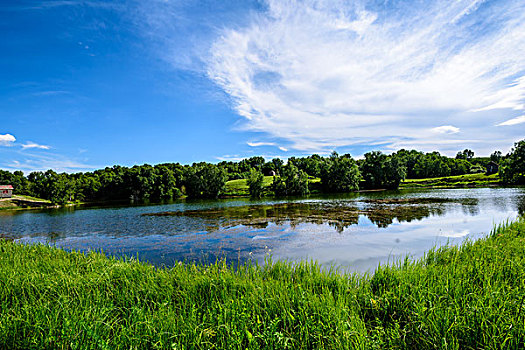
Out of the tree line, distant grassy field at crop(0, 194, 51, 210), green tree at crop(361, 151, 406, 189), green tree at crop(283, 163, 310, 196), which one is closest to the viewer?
distant grassy field at crop(0, 194, 51, 210)

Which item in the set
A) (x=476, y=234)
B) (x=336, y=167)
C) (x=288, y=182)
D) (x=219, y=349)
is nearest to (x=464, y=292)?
(x=219, y=349)

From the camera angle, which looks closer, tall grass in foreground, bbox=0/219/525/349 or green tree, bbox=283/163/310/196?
tall grass in foreground, bbox=0/219/525/349

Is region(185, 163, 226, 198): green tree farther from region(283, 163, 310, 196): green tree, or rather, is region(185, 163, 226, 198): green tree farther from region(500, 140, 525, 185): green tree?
region(500, 140, 525, 185): green tree

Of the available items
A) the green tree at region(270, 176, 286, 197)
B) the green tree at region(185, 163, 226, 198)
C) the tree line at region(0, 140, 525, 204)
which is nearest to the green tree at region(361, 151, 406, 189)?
the tree line at region(0, 140, 525, 204)

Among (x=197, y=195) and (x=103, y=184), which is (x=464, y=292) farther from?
(x=103, y=184)

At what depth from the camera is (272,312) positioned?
524 cm

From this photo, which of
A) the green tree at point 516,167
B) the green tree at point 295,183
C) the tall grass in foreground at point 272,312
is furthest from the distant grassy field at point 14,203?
the green tree at point 516,167

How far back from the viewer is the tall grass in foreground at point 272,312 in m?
4.09

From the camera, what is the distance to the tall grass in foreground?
4086 mm

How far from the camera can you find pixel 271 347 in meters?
4.03

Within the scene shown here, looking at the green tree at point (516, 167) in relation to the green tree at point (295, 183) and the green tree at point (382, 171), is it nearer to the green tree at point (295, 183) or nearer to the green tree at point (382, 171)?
the green tree at point (382, 171)

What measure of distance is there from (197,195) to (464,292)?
9398cm

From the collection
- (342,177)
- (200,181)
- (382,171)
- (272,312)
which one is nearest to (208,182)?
(200,181)

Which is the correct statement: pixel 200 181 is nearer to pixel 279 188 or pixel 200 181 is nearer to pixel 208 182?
pixel 208 182
